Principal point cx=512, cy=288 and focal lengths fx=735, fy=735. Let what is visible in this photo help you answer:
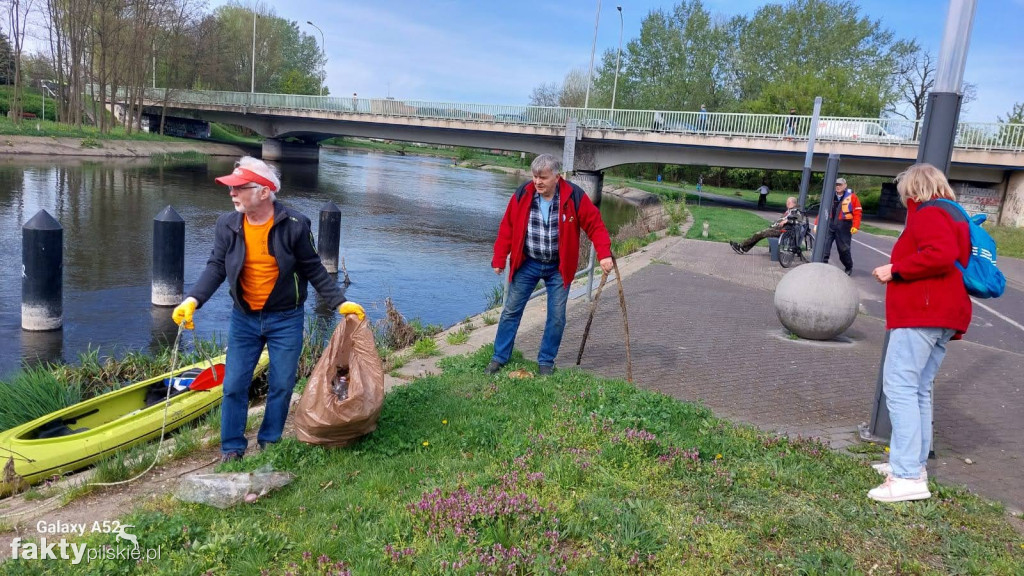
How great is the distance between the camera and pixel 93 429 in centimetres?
527

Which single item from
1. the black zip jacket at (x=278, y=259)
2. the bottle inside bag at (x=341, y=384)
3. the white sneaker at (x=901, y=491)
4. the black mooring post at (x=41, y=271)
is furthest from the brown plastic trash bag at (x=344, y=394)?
the black mooring post at (x=41, y=271)

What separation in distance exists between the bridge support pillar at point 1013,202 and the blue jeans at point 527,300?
30053 mm

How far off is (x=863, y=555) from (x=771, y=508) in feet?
1.64

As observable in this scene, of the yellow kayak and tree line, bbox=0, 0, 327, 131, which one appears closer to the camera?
the yellow kayak

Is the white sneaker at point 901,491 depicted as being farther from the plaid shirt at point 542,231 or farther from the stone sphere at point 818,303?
the stone sphere at point 818,303

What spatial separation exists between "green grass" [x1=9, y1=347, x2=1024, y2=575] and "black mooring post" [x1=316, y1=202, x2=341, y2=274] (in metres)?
11.1

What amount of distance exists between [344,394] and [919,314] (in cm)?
339

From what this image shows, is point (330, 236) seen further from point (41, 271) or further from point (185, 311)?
point (185, 311)

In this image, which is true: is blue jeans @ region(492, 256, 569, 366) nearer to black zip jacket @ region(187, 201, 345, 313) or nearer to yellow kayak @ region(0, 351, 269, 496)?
black zip jacket @ region(187, 201, 345, 313)

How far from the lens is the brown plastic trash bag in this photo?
4.27 m

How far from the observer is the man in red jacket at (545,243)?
5941mm

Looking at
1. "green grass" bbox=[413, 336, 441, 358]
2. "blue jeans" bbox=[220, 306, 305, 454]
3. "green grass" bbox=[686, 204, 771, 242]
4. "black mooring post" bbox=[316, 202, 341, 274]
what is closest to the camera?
"blue jeans" bbox=[220, 306, 305, 454]

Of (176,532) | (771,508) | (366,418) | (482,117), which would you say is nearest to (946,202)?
(771,508)

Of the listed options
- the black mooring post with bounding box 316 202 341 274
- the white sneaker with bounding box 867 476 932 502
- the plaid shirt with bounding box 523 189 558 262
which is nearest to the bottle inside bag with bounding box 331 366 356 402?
the plaid shirt with bounding box 523 189 558 262
